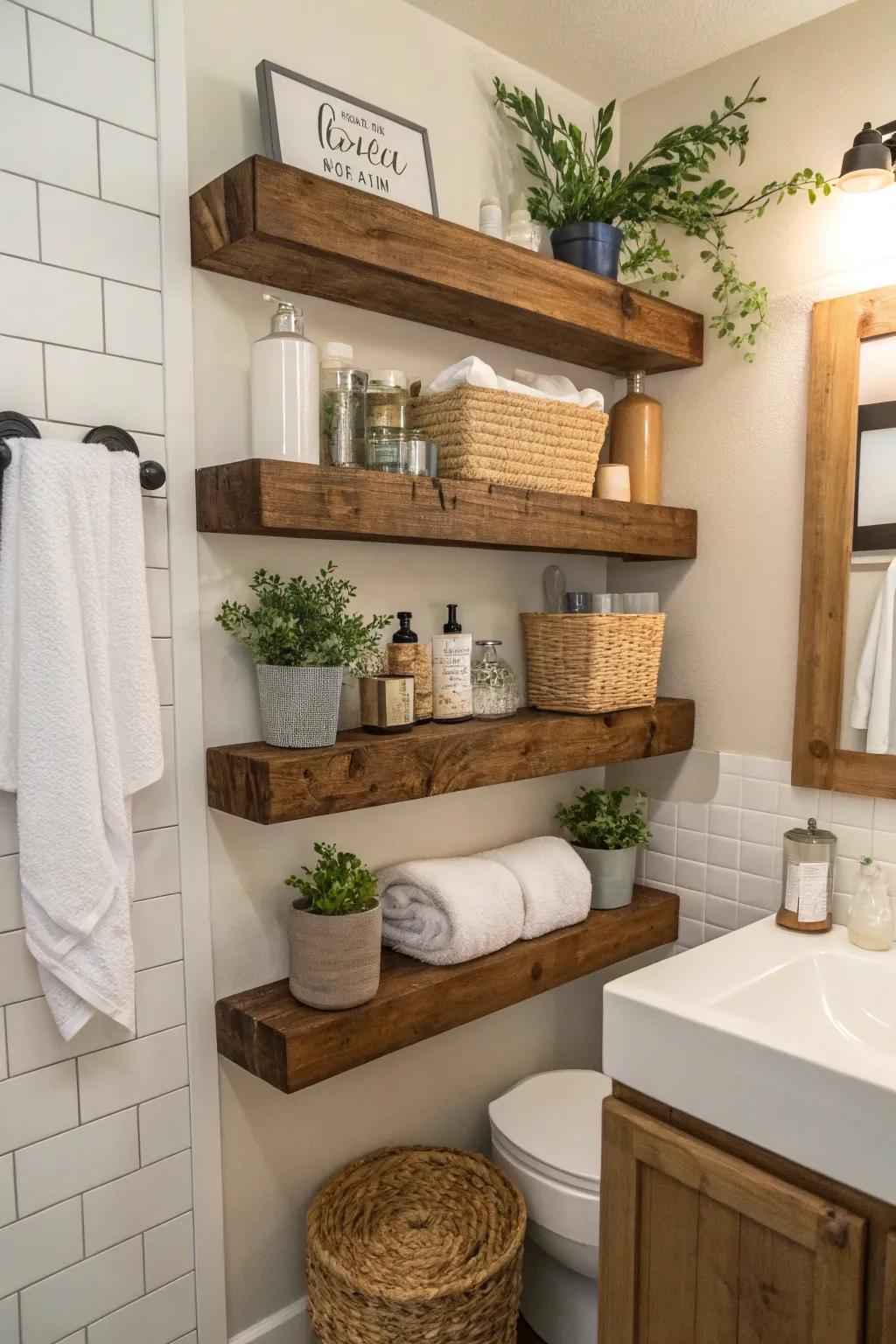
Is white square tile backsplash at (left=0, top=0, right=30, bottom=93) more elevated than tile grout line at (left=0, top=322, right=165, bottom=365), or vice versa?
white square tile backsplash at (left=0, top=0, right=30, bottom=93)

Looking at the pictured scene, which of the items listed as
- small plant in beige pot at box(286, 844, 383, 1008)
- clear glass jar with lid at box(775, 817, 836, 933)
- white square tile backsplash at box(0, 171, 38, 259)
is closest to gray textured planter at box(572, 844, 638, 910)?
clear glass jar with lid at box(775, 817, 836, 933)

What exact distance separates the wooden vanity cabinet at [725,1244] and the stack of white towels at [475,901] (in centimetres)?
34

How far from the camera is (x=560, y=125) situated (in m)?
1.90

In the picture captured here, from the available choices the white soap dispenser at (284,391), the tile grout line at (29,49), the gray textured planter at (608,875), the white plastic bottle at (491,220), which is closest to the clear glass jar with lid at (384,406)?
the white soap dispenser at (284,391)

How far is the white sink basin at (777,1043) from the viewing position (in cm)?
116

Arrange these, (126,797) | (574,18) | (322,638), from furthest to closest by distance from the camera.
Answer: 1. (574,18)
2. (322,638)
3. (126,797)

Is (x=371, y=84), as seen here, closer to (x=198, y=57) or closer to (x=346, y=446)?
(x=198, y=57)

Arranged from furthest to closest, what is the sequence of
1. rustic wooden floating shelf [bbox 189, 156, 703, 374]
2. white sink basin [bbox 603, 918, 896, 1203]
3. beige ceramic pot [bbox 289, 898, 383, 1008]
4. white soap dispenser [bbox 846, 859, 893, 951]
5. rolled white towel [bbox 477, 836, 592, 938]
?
rolled white towel [bbox 477, 836, 592, 938] < white soap dispenser [bbox 846, 859, 893, 951] < beige ceramic pot [bbox 289, 898, 383, 1008] < rustic wooden floating shelf [bbox 189, 156, 703, 374] < white sink basin [bbox 603, 918, 896, 1203]

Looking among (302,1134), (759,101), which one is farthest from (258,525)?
(759,101)

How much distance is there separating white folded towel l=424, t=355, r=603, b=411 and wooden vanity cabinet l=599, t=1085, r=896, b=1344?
1.13m

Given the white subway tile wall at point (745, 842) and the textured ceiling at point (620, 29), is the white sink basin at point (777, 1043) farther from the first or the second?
the textured ceiling at point (620, 29)

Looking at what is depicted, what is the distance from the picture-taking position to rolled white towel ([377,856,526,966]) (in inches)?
62.9

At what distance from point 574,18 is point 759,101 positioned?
1.26ft

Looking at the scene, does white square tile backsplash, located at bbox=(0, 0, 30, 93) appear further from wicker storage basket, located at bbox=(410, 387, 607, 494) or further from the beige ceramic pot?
the beige ceramic pot
